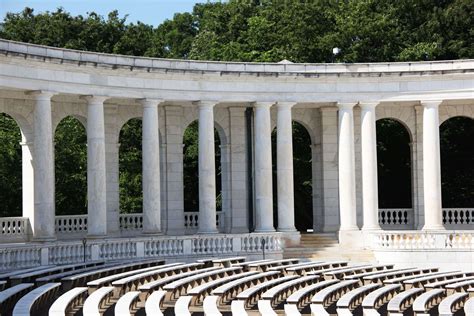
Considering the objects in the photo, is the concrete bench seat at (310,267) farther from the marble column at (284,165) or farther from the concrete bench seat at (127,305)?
the concrete bench seat at (127,305)

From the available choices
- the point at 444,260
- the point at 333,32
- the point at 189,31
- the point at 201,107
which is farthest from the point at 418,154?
the point at 189,31

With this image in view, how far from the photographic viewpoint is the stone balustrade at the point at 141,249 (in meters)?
81.8

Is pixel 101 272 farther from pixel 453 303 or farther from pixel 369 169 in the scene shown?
pixel 369 169

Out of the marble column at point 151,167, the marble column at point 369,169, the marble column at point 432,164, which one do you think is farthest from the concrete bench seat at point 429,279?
the marble column at point 151,167

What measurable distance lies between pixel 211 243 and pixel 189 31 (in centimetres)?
9946

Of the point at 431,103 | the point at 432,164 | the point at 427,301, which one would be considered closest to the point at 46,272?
the point at 427,301

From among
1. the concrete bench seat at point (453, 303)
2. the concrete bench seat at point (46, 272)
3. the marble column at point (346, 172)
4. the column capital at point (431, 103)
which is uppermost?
the column capital at point (431, 103)

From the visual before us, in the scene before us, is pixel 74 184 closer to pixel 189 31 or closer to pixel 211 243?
pixel 211 243

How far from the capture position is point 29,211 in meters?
104

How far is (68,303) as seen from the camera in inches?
2320

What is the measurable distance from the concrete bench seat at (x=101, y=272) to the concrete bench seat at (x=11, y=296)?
3583mm

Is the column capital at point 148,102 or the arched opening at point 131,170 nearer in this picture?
the column capital at point 148,102

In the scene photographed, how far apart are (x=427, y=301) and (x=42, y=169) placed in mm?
40496

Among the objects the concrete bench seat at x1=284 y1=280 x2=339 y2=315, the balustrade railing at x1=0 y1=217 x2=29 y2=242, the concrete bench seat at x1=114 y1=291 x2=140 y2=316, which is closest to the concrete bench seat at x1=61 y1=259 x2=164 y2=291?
the concrete bench seat at x1=114 y1=291 x2=140 y2=316
